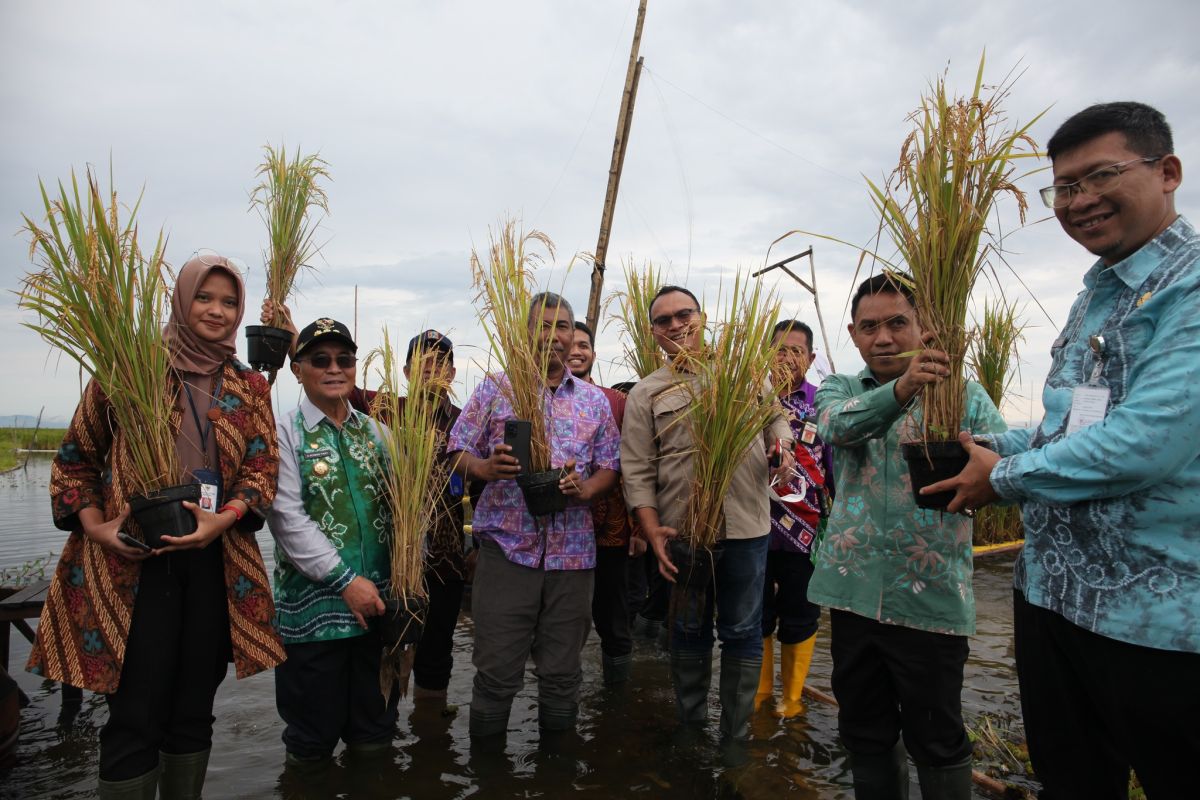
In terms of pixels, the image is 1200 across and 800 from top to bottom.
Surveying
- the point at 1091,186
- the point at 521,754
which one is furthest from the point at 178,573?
the point at 1091,186

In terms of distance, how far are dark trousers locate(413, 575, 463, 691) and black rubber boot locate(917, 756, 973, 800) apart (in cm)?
215

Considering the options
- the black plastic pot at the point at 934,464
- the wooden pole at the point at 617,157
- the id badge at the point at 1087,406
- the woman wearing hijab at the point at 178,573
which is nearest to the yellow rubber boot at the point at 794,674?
the black plastic pot at the point at 934,464

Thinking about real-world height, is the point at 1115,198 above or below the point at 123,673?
above

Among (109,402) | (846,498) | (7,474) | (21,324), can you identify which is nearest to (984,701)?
(846,498)

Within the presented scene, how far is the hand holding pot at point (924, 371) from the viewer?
6.22ft

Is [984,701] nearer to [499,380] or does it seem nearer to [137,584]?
[499,380]

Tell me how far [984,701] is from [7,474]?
20.3 m

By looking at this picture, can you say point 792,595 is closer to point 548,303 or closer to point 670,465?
point 670,465

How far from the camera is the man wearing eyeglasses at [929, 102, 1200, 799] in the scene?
138 centimetres

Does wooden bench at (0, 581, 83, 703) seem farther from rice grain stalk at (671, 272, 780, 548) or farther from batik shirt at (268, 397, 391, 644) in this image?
rice grain stalk at (671, 272, 780, 548)

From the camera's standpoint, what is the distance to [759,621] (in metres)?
2.94

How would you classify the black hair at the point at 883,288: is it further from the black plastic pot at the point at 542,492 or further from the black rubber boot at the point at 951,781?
the black rubber boot at the point at 951,781

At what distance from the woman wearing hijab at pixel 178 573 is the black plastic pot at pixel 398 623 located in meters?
0.36

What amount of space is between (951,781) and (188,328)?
2.88 meters
